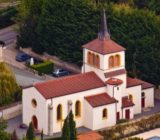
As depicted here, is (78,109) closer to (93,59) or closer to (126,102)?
(126,102)

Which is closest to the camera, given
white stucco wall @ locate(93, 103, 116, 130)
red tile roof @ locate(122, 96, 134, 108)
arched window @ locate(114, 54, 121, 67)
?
white stucco wall @ locate(93, 103, 116, 130)

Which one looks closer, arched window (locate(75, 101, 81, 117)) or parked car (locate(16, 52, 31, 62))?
arched window (locate(75, 101, 81, 117))

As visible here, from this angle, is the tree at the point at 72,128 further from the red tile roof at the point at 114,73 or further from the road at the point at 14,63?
the road at the point at 14,63

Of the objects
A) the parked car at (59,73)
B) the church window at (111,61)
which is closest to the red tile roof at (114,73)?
the church window at (111,61)

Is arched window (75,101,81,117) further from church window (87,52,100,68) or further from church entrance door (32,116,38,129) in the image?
church window (87,52,100,68)

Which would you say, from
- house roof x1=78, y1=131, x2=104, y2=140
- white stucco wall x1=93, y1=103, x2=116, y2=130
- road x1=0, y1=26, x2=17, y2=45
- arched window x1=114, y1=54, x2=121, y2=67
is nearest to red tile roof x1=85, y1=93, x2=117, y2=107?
white stucco wall x1=93, y1=103, x2=116, y2=130

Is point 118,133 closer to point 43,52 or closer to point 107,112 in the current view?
point 107,112

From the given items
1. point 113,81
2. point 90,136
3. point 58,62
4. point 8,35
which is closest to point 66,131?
point 90,136

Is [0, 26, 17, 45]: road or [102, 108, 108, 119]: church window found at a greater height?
[102, 108, 108, 119]: church window
